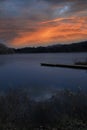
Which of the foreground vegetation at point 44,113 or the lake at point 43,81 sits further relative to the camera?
the lake at point 43,81

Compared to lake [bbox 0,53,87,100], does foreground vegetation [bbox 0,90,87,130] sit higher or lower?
higher

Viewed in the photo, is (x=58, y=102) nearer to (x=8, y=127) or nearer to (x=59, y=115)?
(x=59, y=115)

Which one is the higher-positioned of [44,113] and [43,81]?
[44,113]

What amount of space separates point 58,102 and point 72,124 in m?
3.22

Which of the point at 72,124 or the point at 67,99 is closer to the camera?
the point at 72,124

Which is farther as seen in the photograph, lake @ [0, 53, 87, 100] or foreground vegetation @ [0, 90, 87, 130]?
lake @ [0, 53, 87, 100]

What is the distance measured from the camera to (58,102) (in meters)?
13.4

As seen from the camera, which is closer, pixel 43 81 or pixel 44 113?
pixel 44 113

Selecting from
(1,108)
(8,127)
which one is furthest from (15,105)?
(8,127)

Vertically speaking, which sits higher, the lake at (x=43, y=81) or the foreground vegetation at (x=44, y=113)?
the foreground vegetation at (x=44, y=113)

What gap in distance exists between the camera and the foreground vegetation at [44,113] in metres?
10.4

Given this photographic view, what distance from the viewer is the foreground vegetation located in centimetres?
1039

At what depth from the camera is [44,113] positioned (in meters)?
11.9

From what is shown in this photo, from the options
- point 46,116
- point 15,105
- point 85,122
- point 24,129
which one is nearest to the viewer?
point 24,129
